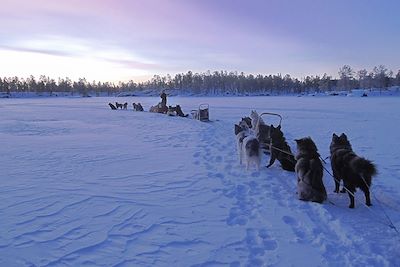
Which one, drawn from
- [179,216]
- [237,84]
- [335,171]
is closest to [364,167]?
[335,171]

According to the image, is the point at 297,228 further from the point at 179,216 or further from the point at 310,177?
the point at 179,216

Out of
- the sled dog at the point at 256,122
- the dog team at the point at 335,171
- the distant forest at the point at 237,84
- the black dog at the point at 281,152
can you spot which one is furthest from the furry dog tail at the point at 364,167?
the distant forest at the point at 237,84

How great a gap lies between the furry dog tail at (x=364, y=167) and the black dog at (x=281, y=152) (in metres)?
2.85

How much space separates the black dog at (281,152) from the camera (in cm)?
824

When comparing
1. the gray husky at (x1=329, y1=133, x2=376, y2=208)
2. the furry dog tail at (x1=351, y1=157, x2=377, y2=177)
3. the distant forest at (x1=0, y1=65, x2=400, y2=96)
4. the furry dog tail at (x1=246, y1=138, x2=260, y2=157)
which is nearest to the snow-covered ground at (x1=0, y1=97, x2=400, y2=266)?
the gray husky at (x1=329, y1=133, x2=376, y2=208)

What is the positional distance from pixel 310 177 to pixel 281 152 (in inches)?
102

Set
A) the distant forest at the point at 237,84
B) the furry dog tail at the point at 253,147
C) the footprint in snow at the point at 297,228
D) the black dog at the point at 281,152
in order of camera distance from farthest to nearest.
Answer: the distant forest at the point at 237,84 → the black dog at the point at 281,152 → the furry dog tail at the point at 253,147 → the footprint in snow at the point at 297,228

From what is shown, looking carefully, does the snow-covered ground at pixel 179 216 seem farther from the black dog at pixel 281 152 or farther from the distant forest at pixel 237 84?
the distant forest at pixel 237 84

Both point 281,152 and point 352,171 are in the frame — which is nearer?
point 352,171

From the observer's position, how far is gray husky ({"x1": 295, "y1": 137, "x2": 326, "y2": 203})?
227 inches

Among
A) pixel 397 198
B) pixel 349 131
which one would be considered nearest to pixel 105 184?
pixel 397 198

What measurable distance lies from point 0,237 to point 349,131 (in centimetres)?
1578

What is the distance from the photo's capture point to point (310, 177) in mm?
5832

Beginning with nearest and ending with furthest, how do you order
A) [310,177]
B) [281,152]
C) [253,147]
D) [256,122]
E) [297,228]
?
[297,228] < [310,177] < [253,147] < [281,152] < [256,122]
